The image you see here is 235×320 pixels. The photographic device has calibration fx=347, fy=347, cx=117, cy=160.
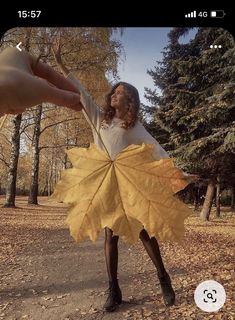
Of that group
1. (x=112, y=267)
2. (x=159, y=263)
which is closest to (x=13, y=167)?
(x=112, y=267)

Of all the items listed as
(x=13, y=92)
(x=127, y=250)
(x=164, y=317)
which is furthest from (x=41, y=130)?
(x=13, y=92)

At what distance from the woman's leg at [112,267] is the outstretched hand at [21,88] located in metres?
0.79

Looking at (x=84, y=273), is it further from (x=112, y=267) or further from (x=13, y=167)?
(x=13, y=167)

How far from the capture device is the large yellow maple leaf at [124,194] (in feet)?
1.88

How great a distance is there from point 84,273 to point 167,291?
0.38 metres

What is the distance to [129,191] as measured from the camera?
0.61 meters

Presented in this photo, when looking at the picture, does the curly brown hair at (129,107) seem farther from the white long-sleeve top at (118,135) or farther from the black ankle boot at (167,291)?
the black ankle boot at (167,291)

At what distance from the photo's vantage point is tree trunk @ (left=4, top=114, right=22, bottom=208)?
1627mm

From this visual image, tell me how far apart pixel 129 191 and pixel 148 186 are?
4cm

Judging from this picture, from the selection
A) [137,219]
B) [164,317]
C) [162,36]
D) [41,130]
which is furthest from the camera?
[41,130]

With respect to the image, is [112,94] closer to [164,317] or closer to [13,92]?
[13,92]

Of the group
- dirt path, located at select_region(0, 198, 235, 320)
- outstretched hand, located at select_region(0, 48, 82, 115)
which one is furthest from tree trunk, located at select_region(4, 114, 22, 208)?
outstretched hand, located at select_region(0, 48, 82, 115)
